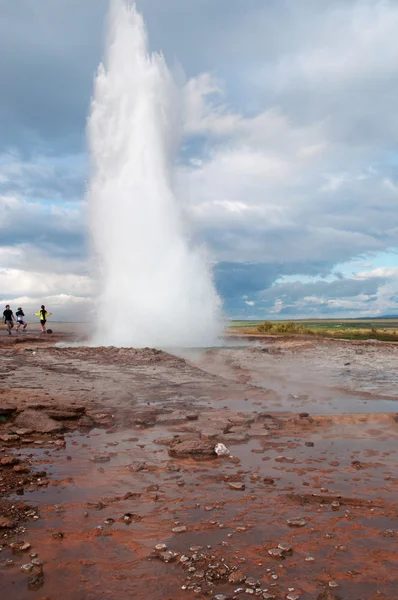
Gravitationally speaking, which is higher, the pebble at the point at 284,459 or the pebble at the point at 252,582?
the pebble at the point at 252,582

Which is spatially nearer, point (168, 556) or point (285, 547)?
point (168, 556)

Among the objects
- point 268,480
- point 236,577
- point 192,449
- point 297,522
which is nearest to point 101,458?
point 192,449

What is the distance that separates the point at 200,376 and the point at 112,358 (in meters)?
4.93

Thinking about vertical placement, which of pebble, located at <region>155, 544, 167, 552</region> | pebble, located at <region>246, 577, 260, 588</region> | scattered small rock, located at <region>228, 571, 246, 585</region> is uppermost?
pebble, located at <region>155, 544, 167, 552</region>

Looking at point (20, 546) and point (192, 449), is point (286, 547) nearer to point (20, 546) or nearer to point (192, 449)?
point (20, 546)

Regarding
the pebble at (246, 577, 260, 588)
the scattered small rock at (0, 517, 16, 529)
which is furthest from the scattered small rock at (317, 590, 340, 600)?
the scattered small rock at (0, 517, 16, 529)

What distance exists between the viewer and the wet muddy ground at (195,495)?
3.92m

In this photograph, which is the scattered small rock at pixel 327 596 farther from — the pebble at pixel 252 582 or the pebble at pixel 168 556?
the pebble at pixel 168 556

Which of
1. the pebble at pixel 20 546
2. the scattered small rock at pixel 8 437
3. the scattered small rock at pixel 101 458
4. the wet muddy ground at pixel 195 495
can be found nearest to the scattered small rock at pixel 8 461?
the wet muddy ground at pixel 195 495

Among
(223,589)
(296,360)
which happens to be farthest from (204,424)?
(296,360)

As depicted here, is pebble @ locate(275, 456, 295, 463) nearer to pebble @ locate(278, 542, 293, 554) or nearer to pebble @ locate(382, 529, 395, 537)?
pebble @ locate(382, 529, 395, 537)

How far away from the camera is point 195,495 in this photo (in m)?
5.73

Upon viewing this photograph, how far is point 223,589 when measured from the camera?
12.2ft

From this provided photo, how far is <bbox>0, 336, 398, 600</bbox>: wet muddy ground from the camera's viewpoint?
12.8 ft
